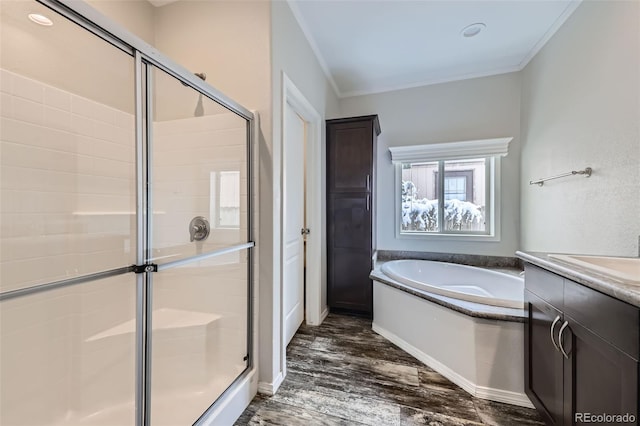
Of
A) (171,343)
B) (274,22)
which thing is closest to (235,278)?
(171,343)

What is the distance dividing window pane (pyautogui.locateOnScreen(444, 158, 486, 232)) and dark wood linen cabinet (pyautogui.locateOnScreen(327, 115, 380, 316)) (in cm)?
106

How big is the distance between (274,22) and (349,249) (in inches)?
83.3

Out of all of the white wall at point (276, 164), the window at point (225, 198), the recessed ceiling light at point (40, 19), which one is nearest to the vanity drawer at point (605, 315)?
the white wall at point (276, 164)

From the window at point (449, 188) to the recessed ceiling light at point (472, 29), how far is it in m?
1.08

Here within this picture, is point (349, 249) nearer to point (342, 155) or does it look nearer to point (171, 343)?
point (342, 155)

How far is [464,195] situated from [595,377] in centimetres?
247

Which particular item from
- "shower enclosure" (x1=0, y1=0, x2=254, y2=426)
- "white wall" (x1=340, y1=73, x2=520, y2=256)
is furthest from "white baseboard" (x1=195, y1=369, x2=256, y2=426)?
"white wall" (x1=340, y1=73, x2=520, y2=256)

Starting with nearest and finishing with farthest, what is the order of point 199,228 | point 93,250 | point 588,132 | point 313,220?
point 93,250 → point 199,228 → point 588,132 → point 313,220

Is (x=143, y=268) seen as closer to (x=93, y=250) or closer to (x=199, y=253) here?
(x=199, y=253)

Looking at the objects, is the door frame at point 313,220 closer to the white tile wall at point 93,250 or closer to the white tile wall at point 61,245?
the white tile wall at point 93,250

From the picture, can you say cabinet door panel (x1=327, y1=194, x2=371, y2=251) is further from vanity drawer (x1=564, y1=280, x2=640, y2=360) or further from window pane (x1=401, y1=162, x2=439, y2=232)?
vanity drawer (x1=564, y1=280, x2=640, y2=360)

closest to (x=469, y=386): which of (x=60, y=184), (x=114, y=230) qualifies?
(x=114, y=230)

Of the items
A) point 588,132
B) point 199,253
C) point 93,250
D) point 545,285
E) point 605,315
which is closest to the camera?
point 605,315

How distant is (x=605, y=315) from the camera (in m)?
0.92
